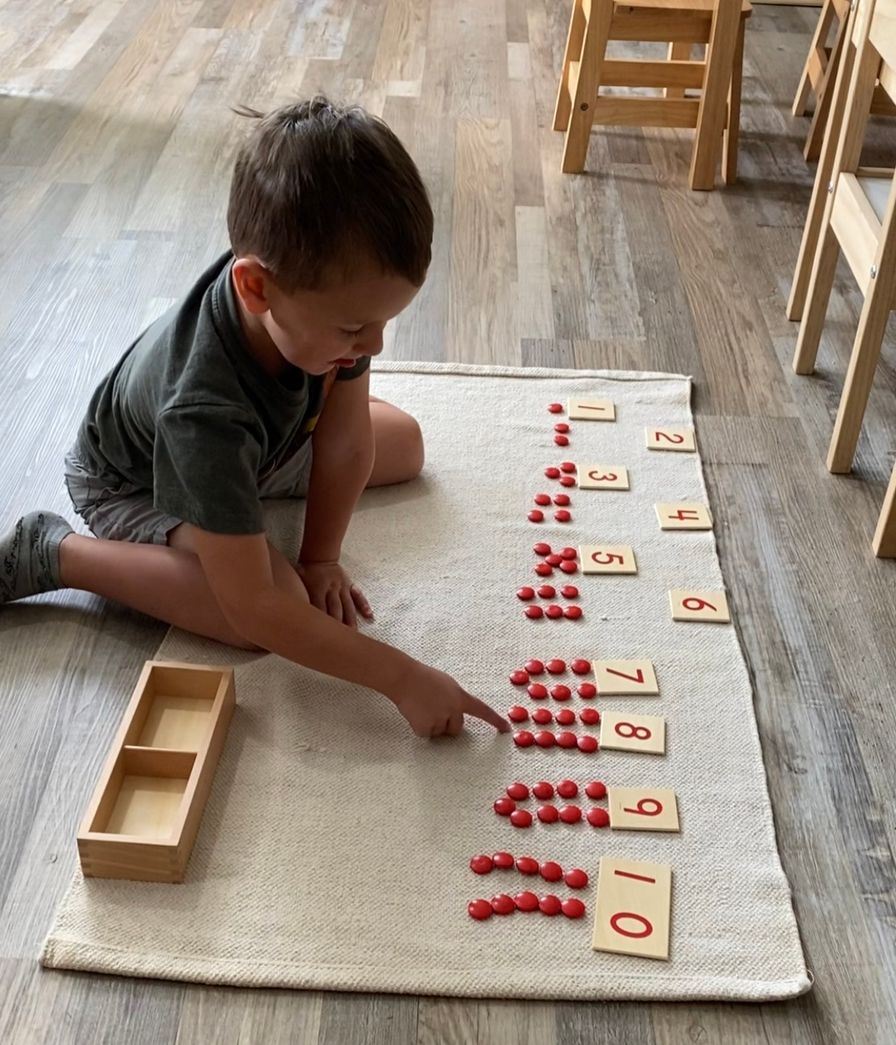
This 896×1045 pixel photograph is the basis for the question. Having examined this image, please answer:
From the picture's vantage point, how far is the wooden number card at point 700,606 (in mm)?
1494

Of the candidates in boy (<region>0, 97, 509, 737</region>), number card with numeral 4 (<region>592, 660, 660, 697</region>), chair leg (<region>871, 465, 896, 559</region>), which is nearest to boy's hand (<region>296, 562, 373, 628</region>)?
boy (<region>0, 97, 509, 737</region>)

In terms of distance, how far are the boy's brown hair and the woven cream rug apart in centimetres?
51

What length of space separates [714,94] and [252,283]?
69.2 inches

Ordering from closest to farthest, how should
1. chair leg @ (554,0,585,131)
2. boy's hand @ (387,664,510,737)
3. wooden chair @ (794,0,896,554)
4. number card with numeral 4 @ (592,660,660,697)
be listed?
boy's hand @ (387,664,510,737)
number card with numeral 4 @ (592,660,660,697)
wooden chair @ (794,0,896,554)
chair leg @ (554,0,585,131)

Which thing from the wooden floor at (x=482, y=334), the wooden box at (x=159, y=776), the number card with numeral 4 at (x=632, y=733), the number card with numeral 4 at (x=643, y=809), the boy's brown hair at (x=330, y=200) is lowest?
the wooden floor at (x=482, y=334)

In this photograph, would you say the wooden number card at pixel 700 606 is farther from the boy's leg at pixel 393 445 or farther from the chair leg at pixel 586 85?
the chair leg at pixel 586 85

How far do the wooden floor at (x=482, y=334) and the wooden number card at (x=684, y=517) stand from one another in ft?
0.17

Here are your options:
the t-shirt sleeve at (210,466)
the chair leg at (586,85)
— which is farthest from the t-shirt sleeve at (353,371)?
the chair leg at (586,85)

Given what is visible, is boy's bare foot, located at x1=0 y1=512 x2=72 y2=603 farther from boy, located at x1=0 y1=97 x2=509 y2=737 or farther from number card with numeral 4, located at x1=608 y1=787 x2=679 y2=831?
number card with numeral 4, located at x1=608 y1=787 x2=679 y2=831

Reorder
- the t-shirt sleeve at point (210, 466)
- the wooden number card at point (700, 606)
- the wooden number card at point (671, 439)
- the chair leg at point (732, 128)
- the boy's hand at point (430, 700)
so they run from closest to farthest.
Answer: the t-shirt sleeve at point (210, 466)
the boy's hand at point (430, 700)
the wooden number card at point (700, 606)
the wooden number card at point (671, 439)
the chair leg at point (732, 128)

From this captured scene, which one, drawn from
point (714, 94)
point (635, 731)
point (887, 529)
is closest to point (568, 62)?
point (714, 94)

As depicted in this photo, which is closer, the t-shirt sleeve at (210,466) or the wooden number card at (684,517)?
the t-shirt sleeve at (210,466)

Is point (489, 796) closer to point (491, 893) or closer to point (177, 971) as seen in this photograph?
point (491, 893)

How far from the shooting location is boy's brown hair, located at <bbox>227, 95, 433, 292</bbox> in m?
1.04
